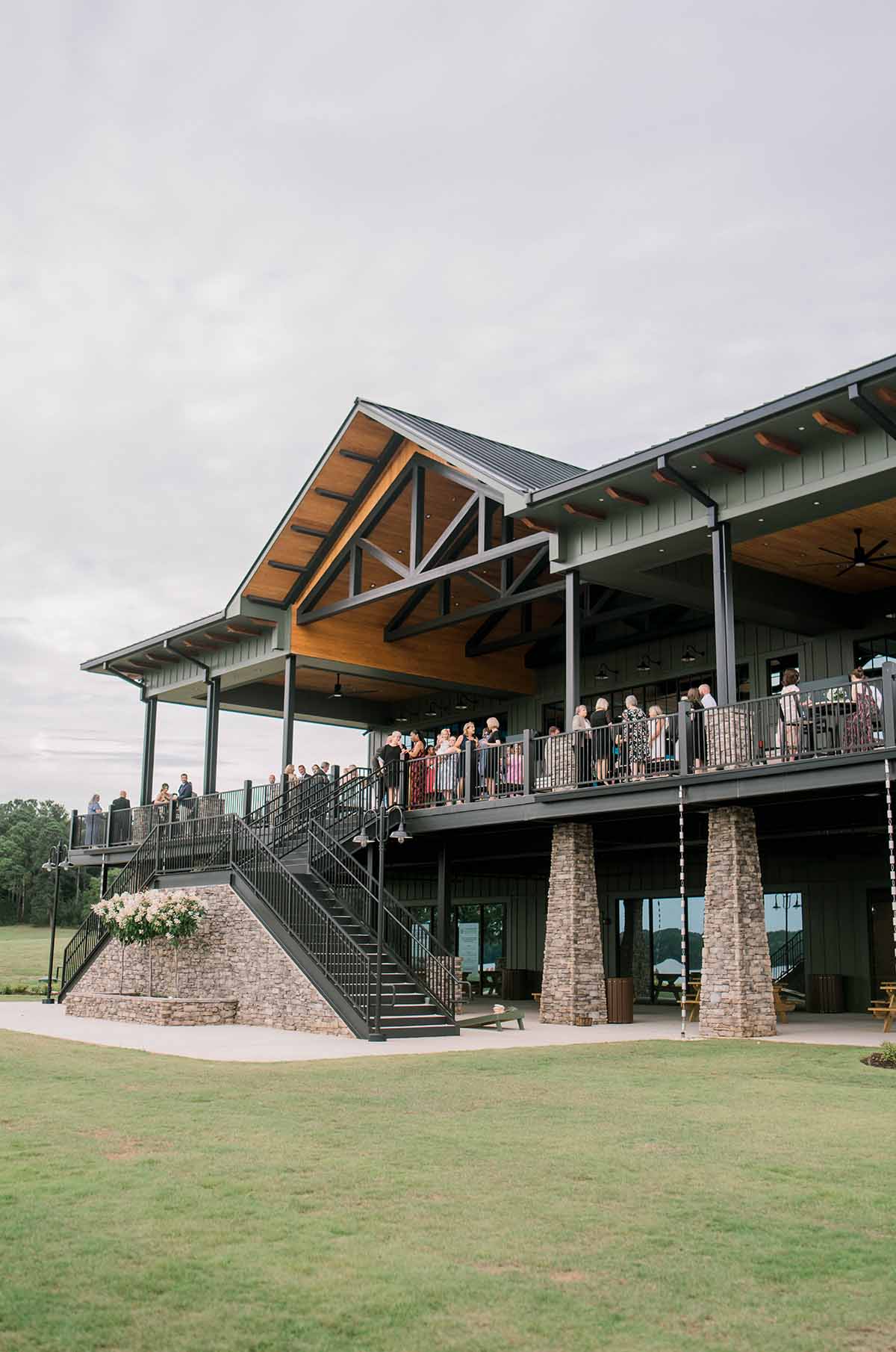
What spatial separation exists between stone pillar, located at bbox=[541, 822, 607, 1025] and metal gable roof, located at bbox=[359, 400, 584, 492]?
5.89 meters

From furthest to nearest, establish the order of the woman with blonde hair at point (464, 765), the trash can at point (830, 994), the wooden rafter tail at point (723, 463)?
the trash can at point (830, 994), the woman with blonde hair at point (464, 765), the wooden rafter tail at point (723, 463)

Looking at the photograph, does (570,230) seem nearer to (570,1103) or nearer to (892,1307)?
(570,1103)

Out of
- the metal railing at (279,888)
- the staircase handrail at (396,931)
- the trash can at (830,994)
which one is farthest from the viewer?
the trash can at (830,994)

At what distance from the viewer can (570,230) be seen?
2947 cm

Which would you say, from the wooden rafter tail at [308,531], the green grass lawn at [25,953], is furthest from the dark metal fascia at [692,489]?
the green grass lawn at [25,953]

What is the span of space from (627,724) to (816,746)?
3.36 m

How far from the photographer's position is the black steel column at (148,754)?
102 feet

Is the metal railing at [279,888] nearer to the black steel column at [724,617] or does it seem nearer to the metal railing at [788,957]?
the black steel column at [724,617]

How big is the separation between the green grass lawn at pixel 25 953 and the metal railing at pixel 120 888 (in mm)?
3665

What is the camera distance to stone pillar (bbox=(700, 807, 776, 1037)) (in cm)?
1686

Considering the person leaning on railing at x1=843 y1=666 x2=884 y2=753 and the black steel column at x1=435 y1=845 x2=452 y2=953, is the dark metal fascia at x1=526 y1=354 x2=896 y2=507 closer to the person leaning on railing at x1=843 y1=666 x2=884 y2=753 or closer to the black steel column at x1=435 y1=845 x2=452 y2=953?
the person leaning on railing at x1=843 y1=666 x2=884 y2=753

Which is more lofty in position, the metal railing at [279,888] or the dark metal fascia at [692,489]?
the dark metal fascia at [692,489]

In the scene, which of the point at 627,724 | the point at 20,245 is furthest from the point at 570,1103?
the point at 20,245

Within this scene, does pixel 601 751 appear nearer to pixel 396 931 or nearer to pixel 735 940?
pixel 735 940
